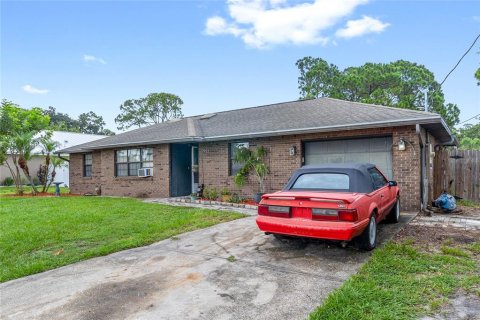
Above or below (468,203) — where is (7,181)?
above

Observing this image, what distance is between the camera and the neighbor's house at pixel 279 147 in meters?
8.37

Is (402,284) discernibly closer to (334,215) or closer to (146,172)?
(334,215)

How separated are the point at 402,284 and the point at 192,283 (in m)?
Result: 2.47

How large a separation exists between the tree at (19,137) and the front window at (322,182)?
15.9 m

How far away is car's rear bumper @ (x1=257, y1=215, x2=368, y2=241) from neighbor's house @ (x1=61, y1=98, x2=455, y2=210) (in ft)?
15.8

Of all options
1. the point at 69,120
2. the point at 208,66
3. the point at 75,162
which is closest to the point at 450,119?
the point at 208,66

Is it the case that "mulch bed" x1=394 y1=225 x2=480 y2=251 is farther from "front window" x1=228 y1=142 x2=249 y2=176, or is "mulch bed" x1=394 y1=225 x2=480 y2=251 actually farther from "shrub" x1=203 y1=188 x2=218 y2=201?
"shrub" x1=203 y1=188 x2=218 y2=201

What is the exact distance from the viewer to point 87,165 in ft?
57.9

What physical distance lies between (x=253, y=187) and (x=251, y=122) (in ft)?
9.43

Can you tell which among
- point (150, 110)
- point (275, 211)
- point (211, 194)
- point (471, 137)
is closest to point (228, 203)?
point (211, 194)

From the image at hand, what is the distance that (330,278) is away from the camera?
374 centimetres

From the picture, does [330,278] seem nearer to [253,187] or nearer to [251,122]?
[253,187]

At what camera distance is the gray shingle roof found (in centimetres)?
845

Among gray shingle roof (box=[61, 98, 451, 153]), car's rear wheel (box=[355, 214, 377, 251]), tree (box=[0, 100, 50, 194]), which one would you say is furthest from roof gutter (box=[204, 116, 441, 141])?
tree (box=[0, 100, 50, 194])
